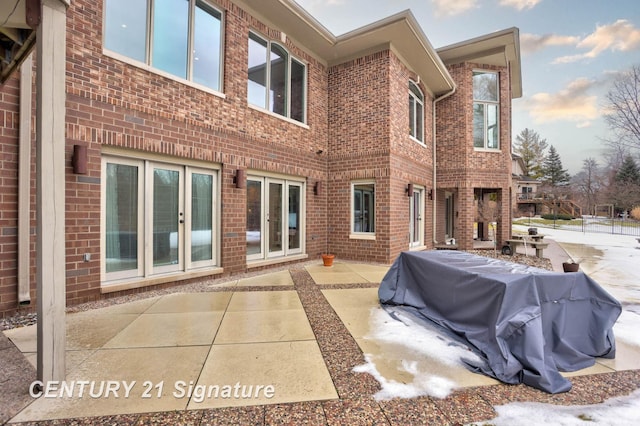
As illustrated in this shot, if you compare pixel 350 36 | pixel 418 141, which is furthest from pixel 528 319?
pixel 418 141

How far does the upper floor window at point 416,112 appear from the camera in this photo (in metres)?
9.80

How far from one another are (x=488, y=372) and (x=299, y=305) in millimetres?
2654

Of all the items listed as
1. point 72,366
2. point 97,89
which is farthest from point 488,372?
point 97,89

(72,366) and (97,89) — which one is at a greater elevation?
(97,89)

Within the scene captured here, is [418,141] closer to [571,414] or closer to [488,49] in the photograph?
[488,49]

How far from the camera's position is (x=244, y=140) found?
6.61 meters

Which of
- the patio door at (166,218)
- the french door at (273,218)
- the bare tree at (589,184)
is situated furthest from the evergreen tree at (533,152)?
the patio door at (166,218)

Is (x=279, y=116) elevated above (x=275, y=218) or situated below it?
Result: above

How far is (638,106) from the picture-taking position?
54.1ft

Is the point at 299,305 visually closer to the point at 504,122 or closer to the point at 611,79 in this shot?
the point at 504,122

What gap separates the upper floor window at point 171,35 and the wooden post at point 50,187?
10.4 feet

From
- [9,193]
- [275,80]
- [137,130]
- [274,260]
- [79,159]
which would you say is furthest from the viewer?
[275,80]

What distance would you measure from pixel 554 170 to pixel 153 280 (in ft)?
205

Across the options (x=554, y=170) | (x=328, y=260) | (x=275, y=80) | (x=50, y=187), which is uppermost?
(x=554, y=170)
